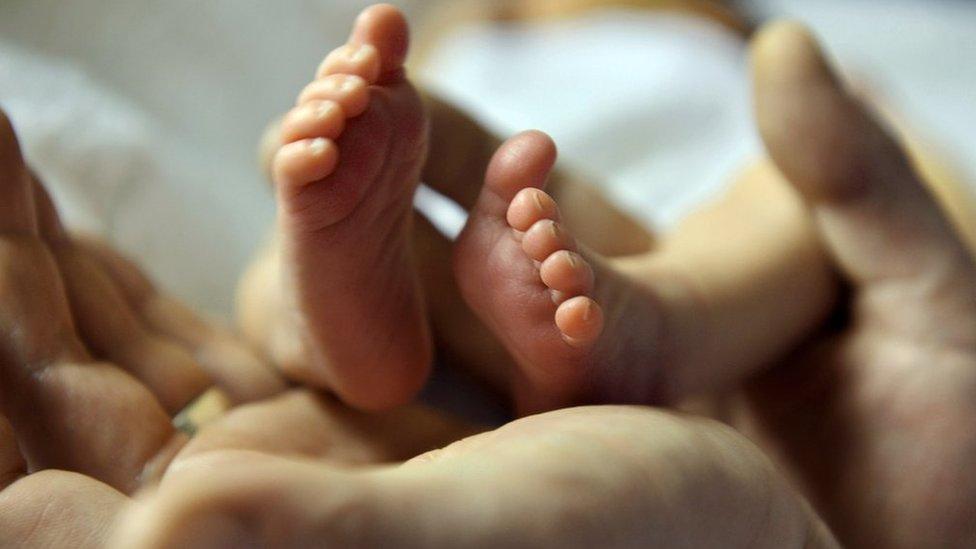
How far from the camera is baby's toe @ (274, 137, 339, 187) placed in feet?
1.23

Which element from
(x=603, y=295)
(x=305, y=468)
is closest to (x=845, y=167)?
(x=603, y=295)

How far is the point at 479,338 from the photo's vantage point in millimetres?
558

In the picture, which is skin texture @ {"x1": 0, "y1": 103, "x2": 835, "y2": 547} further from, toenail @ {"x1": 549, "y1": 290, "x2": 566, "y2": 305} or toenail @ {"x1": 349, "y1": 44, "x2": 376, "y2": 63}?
toenail @ {"x1": 349, "y1": 44, "x2": 376, "y2": 63}

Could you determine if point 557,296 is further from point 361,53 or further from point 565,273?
point 361,53

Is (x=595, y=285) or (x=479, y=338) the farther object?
(x=479, y=338)

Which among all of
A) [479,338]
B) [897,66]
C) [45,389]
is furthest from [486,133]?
[897,66]

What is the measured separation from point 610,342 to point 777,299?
0.64 ft

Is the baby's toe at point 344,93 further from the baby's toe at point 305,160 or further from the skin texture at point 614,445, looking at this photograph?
the skin texture at point 614,445

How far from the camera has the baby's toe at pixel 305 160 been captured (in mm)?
375

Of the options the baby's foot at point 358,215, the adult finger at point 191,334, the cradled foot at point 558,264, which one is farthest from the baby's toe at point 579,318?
the adult finger at point 191,334

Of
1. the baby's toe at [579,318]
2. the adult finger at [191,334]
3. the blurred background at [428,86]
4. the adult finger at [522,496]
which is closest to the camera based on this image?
the adult finger at [522,496]

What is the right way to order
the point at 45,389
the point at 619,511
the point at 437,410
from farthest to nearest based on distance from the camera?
1. the point at 437,410
2. the point at 45,389
3. the point at 619,511

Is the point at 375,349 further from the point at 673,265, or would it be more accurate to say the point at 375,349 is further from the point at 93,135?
the point at 93,135

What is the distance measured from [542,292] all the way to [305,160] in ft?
0.36
